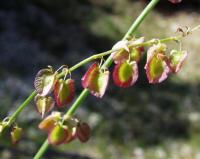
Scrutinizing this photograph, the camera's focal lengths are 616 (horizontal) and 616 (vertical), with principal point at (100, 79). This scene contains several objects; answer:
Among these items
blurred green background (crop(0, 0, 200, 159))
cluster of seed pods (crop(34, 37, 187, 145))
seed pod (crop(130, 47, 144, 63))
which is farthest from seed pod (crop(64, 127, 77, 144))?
blurred green background (crop(0, 0, 200, 159))

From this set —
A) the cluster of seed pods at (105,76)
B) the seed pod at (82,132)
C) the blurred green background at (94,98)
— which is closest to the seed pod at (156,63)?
the cluster of seed pods at (105,76)

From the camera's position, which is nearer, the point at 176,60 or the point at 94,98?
the point at 176,60

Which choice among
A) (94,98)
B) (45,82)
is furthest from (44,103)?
(94,98)

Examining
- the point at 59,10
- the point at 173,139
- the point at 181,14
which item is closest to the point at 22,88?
the point at 173,139

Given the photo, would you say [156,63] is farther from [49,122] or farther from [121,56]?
[49,122]

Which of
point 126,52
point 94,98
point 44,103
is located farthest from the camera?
point 94,98

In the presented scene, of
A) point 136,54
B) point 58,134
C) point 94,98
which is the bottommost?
point 58,134

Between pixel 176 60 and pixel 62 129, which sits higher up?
pixel 176 60
